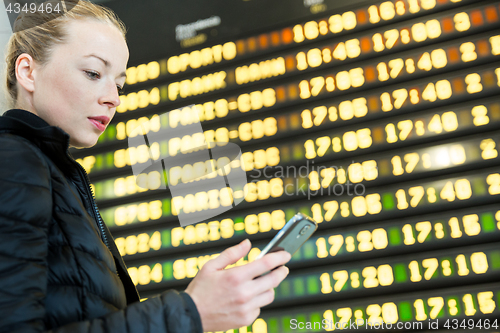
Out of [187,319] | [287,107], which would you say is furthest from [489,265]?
[187,319]

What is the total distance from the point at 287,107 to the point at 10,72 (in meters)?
1.26

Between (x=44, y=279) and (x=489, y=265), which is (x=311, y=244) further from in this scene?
(x=44, y=279)

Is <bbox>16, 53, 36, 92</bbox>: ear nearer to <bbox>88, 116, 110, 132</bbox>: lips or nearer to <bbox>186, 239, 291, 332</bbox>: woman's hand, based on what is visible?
<bbox>88, 116, 110, 132</bbox>: lips

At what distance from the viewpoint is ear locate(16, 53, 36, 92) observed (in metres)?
0.73

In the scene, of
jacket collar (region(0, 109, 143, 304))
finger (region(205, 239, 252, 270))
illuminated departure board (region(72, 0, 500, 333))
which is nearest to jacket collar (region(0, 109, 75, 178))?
jacket collar (region(0, 109, 143, 304))

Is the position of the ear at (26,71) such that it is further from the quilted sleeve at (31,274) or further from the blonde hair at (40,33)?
the quilted sleeve at (31,274)

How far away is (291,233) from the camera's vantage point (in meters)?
0.60

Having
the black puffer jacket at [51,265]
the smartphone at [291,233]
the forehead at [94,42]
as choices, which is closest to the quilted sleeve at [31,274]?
the black puffer jacket at [51,265]

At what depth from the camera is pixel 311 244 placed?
5.56 ft

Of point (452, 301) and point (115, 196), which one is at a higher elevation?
point (115, 196)

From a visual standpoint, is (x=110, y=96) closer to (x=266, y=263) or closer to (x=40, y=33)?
(x=40, y=33)

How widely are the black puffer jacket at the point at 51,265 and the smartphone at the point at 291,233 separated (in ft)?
0.49

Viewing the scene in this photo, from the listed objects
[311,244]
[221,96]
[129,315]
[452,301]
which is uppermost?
[221,96]

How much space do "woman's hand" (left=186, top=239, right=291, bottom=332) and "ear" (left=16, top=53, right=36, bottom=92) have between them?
19.6 inches
